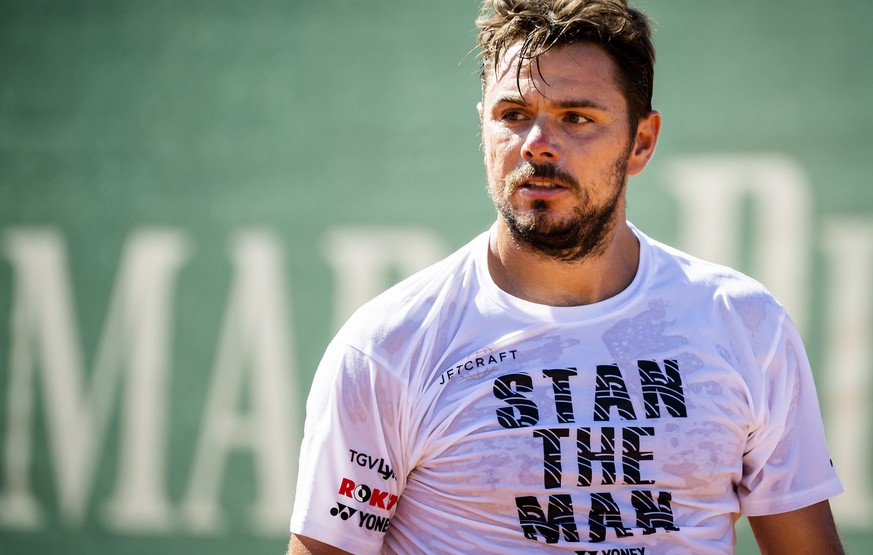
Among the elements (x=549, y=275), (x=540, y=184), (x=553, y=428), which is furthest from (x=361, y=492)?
(x=540, y=184)

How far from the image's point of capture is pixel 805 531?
1995 millimetres

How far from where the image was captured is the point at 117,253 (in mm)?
3920

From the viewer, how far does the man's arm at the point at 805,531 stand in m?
1.99

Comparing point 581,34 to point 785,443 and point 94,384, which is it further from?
point 94,384

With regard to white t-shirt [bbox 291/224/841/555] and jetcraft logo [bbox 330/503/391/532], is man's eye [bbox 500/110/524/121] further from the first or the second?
jetcraft logo [bbox 330/503/391/532]

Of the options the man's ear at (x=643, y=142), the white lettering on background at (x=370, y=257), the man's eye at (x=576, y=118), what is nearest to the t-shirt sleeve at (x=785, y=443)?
the man's ear at (x=643, y=142)

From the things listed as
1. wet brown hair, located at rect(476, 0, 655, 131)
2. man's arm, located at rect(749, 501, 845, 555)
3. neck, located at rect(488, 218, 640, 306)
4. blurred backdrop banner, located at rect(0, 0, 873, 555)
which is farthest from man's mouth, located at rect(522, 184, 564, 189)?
blurred backdrop banner, located at rect(0, 0, 873, 555)

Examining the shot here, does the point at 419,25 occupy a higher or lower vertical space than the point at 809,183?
higher

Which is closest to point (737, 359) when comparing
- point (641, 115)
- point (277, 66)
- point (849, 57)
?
point (641, 115)

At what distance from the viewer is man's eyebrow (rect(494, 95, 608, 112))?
1.98m

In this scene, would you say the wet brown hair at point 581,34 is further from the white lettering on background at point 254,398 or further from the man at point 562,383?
the white lettering on background at point 254,398

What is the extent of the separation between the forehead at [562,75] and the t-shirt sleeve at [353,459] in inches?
24.6

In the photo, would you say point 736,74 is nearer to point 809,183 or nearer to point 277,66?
point 809,183

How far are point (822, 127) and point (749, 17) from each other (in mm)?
481
